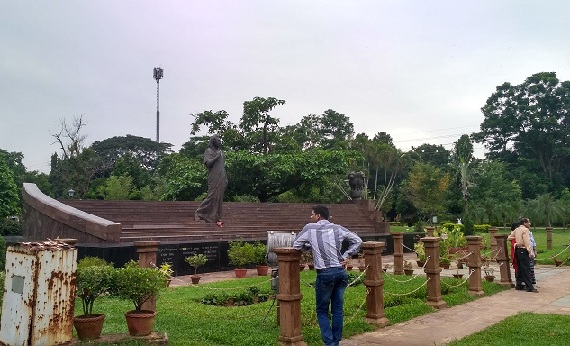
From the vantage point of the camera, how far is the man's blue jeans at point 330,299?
5.11 metres

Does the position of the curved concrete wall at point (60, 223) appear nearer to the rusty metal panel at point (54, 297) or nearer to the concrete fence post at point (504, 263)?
the rusty metal panel at point (54, 297)

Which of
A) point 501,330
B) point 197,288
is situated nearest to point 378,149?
Answer: point 197,288

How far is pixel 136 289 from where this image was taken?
5125 millimetres

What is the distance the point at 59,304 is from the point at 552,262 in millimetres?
14823

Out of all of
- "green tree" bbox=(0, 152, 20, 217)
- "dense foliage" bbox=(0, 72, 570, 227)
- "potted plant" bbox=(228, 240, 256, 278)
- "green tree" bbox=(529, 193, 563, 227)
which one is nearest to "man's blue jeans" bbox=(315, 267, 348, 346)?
"potted plant" bbox=(228, 240, 256, 278)

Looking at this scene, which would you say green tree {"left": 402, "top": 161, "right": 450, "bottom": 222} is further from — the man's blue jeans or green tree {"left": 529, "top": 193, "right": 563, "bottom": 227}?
the man's blue jeans

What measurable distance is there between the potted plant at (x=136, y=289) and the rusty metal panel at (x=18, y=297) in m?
0.83

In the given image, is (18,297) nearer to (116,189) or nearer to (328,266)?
(328,266)

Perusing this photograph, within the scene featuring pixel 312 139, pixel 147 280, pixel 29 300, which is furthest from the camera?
pixel 312 139

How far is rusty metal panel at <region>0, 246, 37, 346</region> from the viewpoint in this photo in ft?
14.6

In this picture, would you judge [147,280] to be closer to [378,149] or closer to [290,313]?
[290,313]

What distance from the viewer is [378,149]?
39531 mm

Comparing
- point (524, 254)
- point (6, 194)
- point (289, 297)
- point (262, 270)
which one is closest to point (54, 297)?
point (289, 297)

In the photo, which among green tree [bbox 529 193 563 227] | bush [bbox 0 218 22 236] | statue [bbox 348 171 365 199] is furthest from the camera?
green tree [bbox 529 193 563 227]
